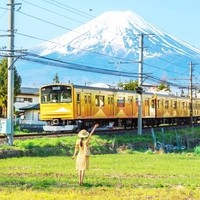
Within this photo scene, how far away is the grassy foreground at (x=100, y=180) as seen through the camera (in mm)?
12391

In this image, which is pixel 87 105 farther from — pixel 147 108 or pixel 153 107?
pixel 153 107

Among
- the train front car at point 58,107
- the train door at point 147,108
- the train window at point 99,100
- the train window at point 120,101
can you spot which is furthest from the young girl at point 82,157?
the train door at point 147,108

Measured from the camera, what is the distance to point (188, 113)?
60.1 m

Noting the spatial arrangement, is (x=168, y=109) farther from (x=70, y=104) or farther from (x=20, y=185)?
(x=20, y=185)

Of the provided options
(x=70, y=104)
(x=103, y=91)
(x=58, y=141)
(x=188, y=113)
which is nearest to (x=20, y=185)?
(x=58, y=141)

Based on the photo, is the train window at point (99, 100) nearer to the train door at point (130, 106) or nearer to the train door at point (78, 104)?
the train door at point (78, 104)

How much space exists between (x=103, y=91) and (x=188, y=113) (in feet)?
80.4

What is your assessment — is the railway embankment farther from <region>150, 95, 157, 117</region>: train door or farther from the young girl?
the young girl

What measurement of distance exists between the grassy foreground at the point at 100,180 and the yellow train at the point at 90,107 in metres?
10.7

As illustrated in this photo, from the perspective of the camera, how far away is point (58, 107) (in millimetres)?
32844

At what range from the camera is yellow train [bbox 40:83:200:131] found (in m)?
32.7

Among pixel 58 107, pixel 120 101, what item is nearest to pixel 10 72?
pixel 58 107

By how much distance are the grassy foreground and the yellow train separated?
421 inches

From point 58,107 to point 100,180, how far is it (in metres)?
17.7
